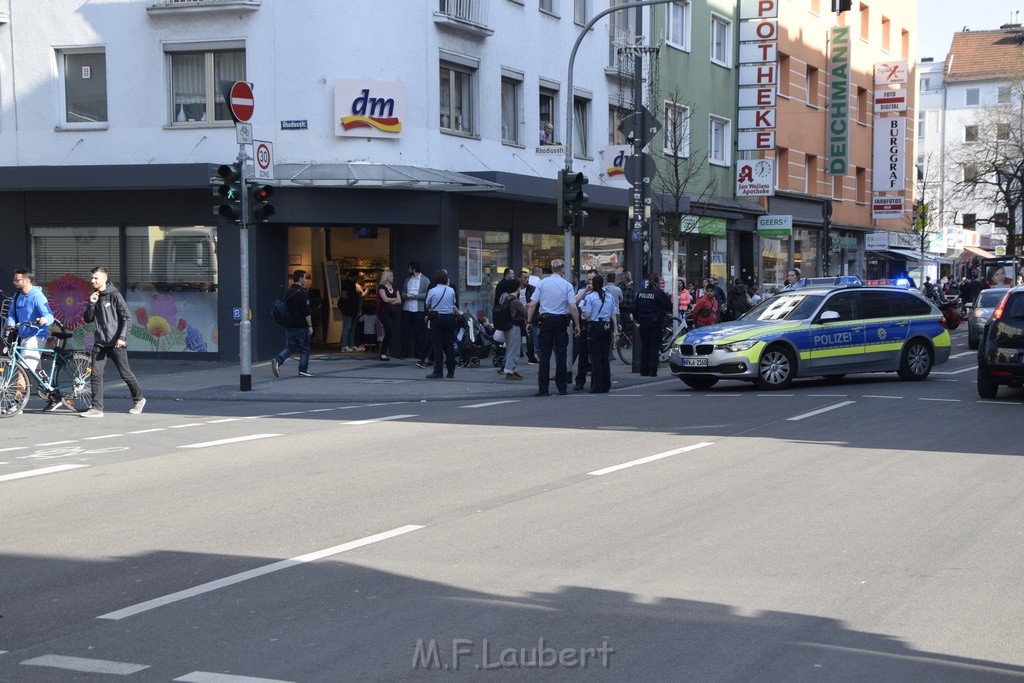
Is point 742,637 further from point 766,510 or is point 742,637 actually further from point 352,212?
point 352,212

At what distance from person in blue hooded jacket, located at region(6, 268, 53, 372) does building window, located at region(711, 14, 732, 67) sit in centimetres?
2632

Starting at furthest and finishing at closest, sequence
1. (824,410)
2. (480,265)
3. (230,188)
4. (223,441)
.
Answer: (480,265)
(230,188)
(824,410)
(223,441)

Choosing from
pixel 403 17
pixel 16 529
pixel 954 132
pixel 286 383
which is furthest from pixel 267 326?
pixel 954 132

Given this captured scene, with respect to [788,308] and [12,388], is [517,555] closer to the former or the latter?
[12,388]

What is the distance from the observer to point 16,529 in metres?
8.26

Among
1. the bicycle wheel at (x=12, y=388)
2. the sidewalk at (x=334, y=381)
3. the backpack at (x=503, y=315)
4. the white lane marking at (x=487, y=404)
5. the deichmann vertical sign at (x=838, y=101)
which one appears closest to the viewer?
the bicycle wheel at (x=12, y=388)

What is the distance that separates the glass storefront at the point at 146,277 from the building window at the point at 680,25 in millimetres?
16576

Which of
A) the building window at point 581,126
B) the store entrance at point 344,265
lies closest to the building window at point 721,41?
the building window at point 581,126

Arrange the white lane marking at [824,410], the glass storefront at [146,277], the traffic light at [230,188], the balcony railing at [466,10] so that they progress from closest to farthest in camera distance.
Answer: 1. the white lane marking at [824,410]
2. the traffic light at [230,188]
3. the glass storefront at [146,277]
4. the balcony railing at [466,10]

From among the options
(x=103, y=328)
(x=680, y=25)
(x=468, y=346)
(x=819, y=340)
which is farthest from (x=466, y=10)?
(x=103, y=328)

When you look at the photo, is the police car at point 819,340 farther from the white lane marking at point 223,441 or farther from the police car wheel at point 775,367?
the white lane marking at point 223,441

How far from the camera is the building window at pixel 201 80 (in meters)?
24.7

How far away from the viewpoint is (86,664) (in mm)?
5312

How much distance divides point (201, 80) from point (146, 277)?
159 inches
